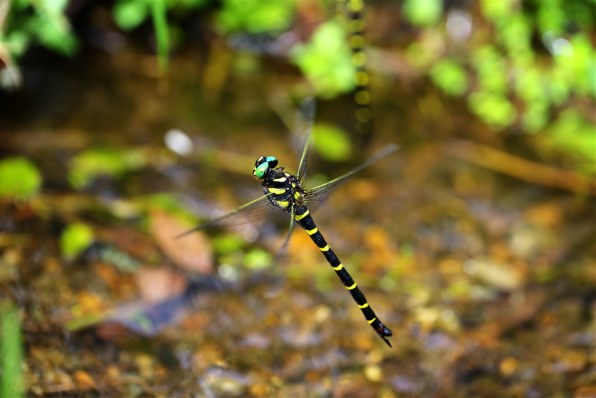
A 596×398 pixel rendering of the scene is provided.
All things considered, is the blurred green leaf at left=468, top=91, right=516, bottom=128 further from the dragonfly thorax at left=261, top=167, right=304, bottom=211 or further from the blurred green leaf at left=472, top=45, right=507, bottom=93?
the dragonfly thorax at left=261, top=167, right=304, bottom=211

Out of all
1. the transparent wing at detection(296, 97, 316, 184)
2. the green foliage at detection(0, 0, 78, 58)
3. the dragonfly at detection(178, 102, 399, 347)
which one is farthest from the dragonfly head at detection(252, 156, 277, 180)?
the green foliage at detection(0, 0, 78, 58)

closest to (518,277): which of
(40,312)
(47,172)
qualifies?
(40,312)

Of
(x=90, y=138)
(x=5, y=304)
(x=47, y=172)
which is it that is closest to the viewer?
(x=5, y=304)

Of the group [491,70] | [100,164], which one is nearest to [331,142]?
[491,70]

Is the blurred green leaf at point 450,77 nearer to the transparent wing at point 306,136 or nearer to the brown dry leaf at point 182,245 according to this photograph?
the transparent wing at point 306,136

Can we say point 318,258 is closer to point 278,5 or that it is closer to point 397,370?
point 397,370

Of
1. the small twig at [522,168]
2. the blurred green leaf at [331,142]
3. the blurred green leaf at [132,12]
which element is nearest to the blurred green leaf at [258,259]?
the blurred green leaf at [331,142]
